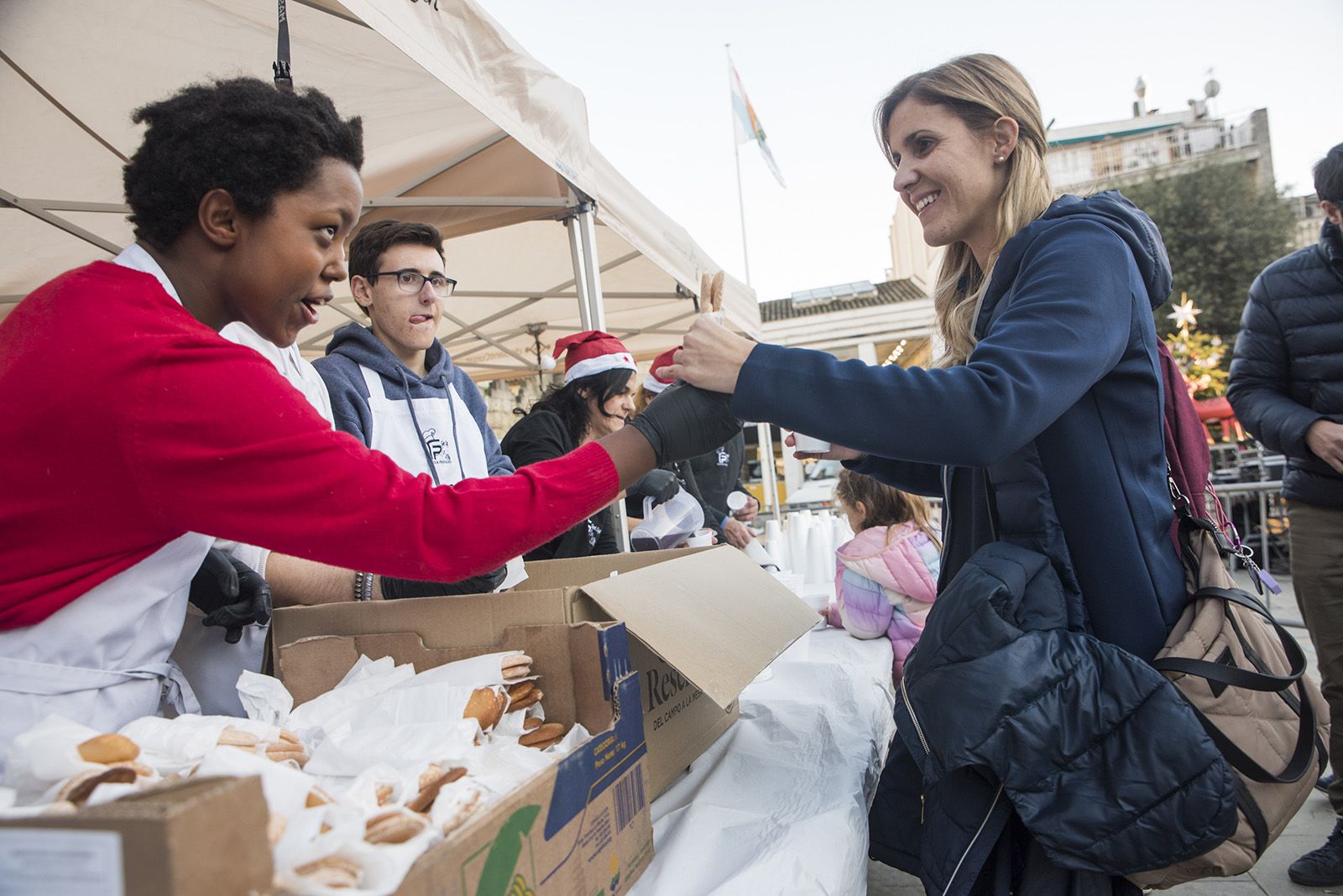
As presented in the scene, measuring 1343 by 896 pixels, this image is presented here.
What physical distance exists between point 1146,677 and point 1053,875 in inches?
12.2

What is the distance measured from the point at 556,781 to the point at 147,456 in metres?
0.58

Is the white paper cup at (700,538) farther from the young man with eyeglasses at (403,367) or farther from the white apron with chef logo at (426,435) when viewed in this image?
the white apron with chef logo at (426,435)

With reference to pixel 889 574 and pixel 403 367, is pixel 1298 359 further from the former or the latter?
pixel 403 367

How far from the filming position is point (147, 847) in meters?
0.42

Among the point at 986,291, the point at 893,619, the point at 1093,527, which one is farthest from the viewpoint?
the point at 893,619

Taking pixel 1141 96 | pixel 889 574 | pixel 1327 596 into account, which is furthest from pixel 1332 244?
pixel 1141 96

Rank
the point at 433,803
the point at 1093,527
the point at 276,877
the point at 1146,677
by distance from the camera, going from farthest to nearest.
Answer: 1. the point at 1093,527
2. the point at 1146,677
3. the point at 433,803
4. the point at 276,877

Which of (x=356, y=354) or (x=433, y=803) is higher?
(x=356, y=354)

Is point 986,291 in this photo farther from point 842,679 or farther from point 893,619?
point 893,619

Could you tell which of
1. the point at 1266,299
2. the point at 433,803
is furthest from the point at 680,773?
the point at 1266,299

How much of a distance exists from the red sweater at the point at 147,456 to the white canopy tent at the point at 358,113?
109 cm

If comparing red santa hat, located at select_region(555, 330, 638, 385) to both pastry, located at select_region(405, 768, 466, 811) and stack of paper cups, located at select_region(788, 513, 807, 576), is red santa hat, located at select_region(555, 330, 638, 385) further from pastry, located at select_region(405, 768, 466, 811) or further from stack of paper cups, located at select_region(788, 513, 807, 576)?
pastry, located at select_region(405, 768, 466, 811)

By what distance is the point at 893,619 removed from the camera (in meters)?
2.37

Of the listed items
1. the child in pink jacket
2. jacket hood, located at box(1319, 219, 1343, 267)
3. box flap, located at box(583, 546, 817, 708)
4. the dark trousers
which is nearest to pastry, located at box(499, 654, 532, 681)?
box flap, located at box(583, 546, 817, 708)
